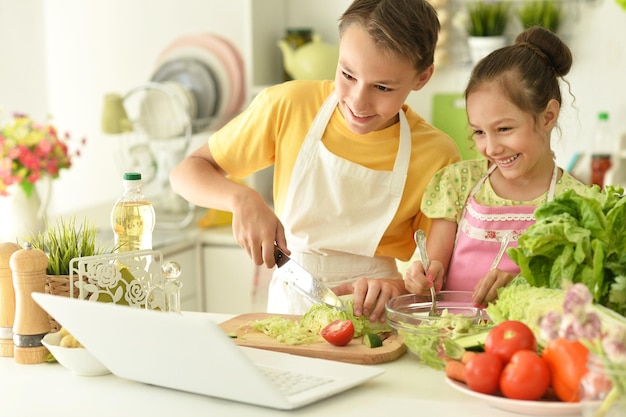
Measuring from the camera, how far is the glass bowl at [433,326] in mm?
1401

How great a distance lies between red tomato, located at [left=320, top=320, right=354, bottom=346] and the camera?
152 cm

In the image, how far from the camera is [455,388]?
1.27 m

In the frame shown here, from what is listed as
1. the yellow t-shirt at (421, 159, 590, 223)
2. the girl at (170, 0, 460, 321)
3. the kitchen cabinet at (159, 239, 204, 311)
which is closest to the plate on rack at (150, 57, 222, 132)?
the kitchen cabinet at (159, 239, 204, 311)

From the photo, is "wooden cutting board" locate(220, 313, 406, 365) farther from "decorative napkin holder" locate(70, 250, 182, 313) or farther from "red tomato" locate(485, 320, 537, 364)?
"red tomato" locate(485, 320, 537, 364)

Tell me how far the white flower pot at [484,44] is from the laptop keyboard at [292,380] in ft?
7.66

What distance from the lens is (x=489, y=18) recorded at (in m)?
3.49

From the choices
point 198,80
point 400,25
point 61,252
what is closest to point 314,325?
point 61,252

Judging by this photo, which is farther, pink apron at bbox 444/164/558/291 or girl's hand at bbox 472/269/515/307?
pink apron at bbox 444/164/558/291

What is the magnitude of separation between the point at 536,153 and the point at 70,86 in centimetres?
278

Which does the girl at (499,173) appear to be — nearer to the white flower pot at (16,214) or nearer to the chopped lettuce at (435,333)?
the chopped lettuce at (435,333)

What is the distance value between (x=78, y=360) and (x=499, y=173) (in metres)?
Result: 0.90

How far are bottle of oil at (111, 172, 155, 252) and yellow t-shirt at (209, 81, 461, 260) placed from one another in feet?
1.17

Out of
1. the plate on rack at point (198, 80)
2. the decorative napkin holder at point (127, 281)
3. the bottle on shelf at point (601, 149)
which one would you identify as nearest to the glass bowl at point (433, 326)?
the decorative napkin holder at point (127, 281)

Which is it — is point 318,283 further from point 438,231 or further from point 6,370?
point 6,370
